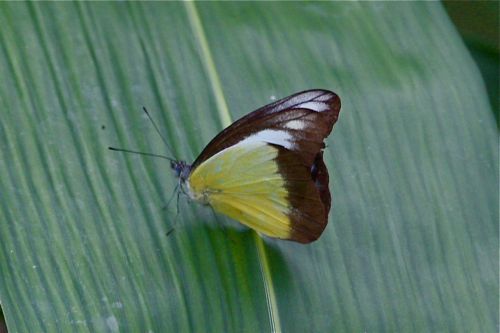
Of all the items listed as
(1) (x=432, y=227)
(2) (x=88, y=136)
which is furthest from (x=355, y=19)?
(2) (x=88, y=136)

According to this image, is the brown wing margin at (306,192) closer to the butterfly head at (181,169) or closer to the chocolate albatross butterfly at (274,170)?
the chocolate albatross butterfly at (274,170)

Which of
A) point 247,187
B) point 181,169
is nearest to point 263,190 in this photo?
point 247,187

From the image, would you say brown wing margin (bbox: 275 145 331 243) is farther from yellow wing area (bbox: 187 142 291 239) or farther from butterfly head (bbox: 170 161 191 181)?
Result: butterfly head (bbox: 170 161 191 181)

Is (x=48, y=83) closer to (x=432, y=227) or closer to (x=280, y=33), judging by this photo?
(x=280, y=33)

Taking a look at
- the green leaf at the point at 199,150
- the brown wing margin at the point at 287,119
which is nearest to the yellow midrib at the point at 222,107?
the green leaf at the point at 199,150

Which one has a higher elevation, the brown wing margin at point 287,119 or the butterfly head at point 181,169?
the brown wing margin at point 287,119

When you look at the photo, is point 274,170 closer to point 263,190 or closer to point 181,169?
point 263,190
